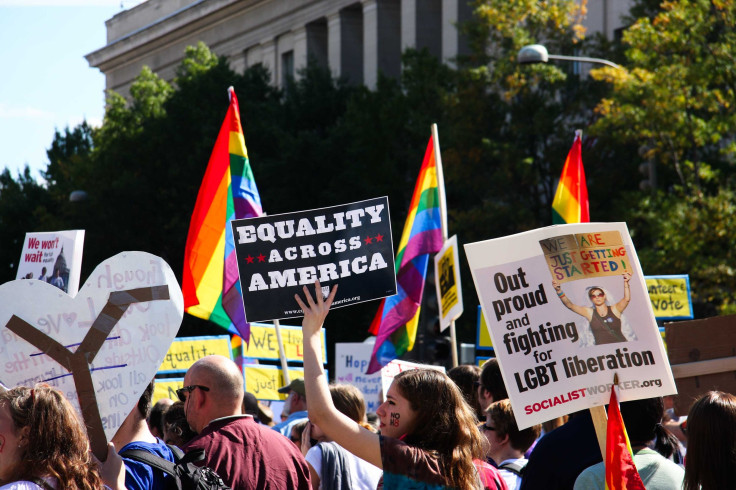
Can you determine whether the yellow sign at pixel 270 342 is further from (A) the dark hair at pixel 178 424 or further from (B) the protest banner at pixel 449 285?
(A) the dark hair at pixel 178 424

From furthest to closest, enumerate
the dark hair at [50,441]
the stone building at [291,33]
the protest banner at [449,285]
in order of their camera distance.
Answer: the stone building at [291,33], the protest banner at [449,285], the dark hair at [50,441]

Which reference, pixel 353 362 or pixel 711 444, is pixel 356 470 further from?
pixel 353 362

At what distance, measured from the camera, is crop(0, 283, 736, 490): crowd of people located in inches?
139

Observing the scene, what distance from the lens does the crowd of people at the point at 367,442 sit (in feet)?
11.6

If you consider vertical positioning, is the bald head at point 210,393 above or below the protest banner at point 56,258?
below

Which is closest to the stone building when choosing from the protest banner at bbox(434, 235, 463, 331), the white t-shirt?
the protest banner at bbox(434, 235, 463, 331)

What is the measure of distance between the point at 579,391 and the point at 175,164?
104 ft

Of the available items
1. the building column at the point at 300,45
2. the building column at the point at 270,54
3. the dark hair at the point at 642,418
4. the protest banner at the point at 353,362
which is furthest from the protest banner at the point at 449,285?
the building column at the point at 270,54

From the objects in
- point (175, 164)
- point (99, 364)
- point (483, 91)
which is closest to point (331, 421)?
point (99, 364)

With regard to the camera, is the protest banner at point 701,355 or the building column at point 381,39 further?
the building column at point 381,39

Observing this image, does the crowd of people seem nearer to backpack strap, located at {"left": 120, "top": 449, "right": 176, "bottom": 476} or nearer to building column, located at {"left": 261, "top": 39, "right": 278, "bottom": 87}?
backpack strap, located at {"left": 120, "top": 449, "right": 176, "bottom": 476}

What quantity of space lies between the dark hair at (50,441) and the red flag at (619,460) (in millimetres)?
1768

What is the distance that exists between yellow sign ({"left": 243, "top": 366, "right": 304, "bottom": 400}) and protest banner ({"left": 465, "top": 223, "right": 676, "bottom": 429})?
916 cm

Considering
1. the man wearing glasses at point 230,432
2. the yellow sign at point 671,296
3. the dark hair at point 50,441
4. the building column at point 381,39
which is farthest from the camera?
the building column at point 381,39
